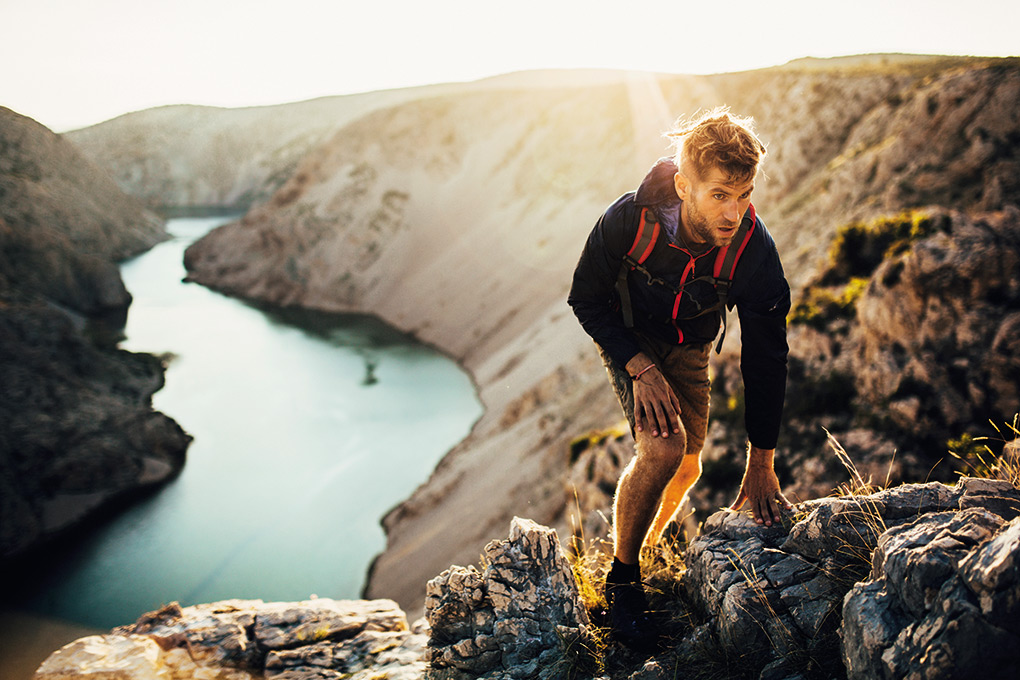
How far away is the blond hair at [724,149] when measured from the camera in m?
2.64

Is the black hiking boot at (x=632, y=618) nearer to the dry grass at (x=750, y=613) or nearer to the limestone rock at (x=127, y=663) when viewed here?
the dry grass at (x=750, y=613)

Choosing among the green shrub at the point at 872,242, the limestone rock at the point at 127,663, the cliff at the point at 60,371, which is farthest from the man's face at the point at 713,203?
the cliff at the point at 60,371

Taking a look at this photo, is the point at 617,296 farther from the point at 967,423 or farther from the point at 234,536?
the point at 234,536

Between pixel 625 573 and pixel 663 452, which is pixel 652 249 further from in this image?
pixel 625 573

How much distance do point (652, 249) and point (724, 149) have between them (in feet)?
2.03

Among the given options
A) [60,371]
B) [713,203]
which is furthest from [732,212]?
[60,371]

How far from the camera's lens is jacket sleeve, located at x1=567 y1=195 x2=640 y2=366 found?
3.05 meters

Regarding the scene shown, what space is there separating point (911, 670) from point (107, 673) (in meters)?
A: 6.12

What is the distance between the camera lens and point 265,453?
34094 millimetres

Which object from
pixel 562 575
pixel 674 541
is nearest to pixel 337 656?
pixel 562 575

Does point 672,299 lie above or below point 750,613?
above

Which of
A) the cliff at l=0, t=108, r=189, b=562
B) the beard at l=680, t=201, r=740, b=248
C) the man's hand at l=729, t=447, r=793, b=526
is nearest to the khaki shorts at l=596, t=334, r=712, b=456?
the man's hand at l=729, t=447, r=793, b=526

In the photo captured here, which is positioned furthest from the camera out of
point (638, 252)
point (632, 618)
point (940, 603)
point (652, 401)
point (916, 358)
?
point (916, 358)

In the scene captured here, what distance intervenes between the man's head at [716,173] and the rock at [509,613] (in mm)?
2401
